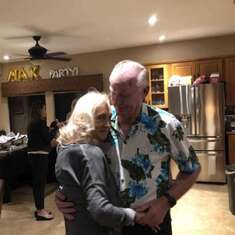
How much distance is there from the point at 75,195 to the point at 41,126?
2956mm

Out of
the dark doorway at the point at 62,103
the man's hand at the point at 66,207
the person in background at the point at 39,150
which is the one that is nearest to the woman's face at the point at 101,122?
the man's hand at the point at 66,207

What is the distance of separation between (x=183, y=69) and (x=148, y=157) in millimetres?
4825

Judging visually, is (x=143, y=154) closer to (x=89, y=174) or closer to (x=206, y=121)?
(x=89, y=174)

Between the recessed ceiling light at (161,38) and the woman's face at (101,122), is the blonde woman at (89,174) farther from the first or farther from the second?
the recessed ceiling light at (161,38)

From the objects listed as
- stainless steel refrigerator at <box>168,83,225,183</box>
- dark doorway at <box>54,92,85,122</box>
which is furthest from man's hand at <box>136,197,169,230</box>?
dark doorway at <box>54,92,85,122</box>

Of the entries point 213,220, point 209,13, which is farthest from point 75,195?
point 209,13

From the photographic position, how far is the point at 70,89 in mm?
6902

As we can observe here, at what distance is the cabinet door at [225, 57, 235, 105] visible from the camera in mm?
5695

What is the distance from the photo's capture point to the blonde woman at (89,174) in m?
1.20

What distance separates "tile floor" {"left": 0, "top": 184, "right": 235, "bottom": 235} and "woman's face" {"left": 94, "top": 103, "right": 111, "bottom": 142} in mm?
2572

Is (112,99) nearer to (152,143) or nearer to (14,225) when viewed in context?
(152,143)

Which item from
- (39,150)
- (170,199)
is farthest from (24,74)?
(170,199)

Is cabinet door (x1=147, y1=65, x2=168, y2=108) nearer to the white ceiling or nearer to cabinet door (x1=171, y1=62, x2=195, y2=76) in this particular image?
cabinet door (x1=171, y1=62, x2=195, y2=76)

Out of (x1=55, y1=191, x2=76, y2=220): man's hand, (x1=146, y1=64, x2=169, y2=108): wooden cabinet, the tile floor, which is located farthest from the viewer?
(x1=146, y1=64, x2=169, y2=108): wooden cabinet
